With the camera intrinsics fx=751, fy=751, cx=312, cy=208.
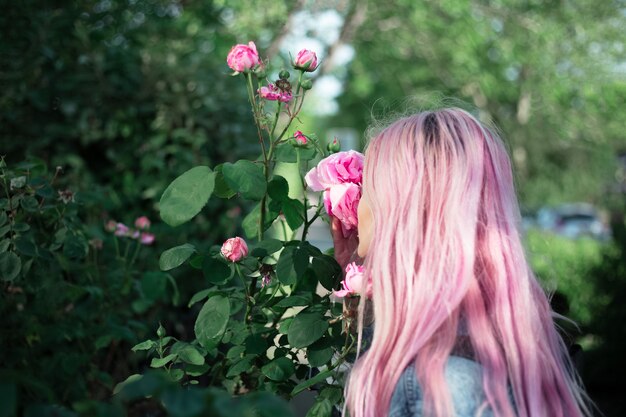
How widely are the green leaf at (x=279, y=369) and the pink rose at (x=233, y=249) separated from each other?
0.25 metres

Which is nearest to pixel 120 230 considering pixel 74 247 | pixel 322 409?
pixel 74 247

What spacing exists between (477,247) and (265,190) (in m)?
0.50

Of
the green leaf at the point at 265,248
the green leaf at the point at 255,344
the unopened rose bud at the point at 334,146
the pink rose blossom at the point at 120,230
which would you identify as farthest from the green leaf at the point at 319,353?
the pink rose blossom at the point at 120,230

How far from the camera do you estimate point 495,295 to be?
145 centimetres

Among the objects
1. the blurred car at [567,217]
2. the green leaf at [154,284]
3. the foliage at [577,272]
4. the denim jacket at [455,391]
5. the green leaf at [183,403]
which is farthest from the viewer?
the blurred car at [567,217]

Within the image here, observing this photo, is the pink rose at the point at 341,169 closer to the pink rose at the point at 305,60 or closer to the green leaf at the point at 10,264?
the pink rose at the point at 305,60

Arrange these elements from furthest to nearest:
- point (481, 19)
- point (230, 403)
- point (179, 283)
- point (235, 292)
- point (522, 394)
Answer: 1. point (481, 19)
2. point (179, 283)
3. point (235, 292)
4. point (522, 394)
5. point (230, 403)

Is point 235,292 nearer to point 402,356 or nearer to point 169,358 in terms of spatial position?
point 169,358

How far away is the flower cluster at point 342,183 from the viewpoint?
1.72 metres

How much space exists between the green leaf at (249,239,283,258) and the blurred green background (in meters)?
0.40

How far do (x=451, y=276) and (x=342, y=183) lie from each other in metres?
0.41

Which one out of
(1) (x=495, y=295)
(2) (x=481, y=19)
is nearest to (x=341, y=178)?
(1) (x=495, y=295)

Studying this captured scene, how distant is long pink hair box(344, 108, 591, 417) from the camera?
4.53ft

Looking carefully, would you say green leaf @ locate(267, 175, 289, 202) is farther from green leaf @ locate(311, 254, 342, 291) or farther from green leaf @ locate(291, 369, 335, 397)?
green leaf @ locate(291, 369, 335, 397)
